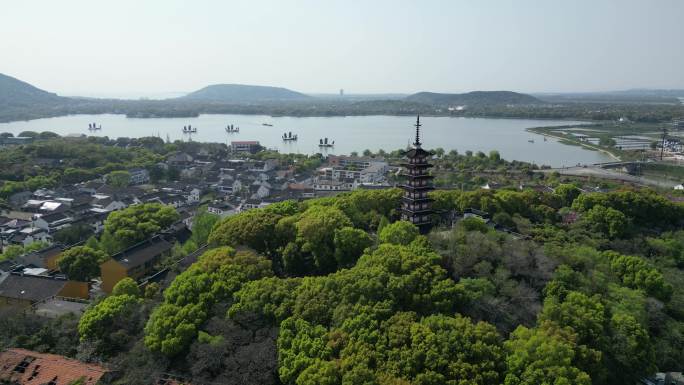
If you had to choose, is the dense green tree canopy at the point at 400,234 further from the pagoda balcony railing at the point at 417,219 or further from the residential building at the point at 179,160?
the residential building at the point at 179,160

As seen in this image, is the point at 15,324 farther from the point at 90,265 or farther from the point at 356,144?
the point at 356,144

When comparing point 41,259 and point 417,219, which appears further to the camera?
point 41,259

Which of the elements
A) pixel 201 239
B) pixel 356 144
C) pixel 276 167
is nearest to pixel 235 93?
pixel 356 144

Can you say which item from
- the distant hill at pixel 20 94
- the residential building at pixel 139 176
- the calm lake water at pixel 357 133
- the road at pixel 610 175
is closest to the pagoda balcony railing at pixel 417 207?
the road at pixel 610 175

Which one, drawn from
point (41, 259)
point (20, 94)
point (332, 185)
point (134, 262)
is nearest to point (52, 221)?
point (41, 259)

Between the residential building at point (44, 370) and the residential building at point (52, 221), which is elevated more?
the residential building at point (52, 221)

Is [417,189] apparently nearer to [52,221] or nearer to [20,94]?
[52,221]
